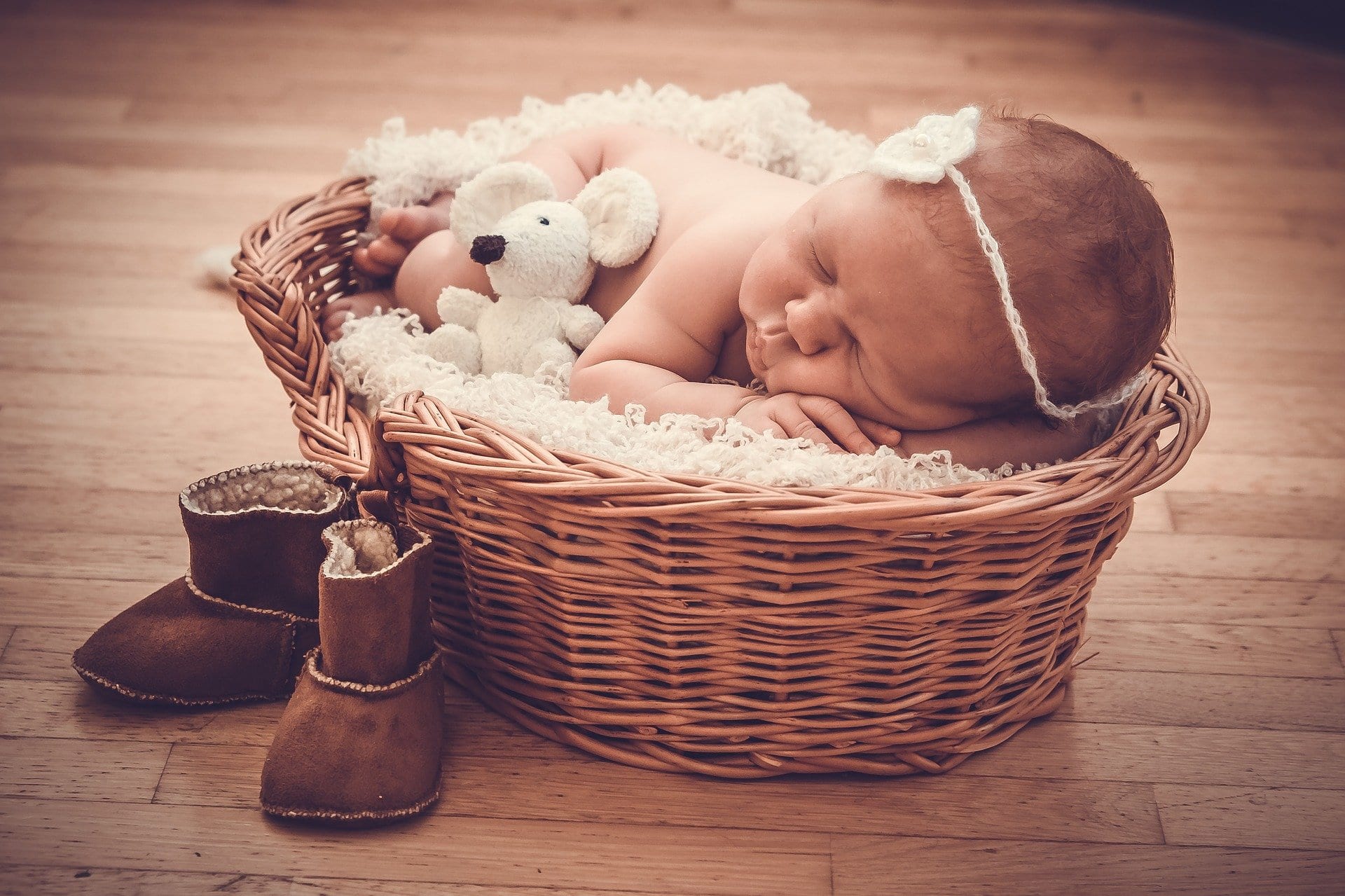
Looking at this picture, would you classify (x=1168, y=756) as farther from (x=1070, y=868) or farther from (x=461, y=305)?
(x=461, y=305)

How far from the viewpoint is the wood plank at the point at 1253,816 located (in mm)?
1027

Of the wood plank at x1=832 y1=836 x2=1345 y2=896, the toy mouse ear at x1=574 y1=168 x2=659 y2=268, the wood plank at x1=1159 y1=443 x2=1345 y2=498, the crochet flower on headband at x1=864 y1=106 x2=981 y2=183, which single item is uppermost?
the crochet flower on headband at x1=864 y1=106 x2=981 y2=183

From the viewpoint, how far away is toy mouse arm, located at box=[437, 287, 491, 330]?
133cm

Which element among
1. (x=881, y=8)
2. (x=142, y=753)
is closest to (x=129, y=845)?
(x=142, y=753)

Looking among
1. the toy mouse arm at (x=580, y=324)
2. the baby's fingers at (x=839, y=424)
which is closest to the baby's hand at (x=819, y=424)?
the baby's fingers at (x=839, y=424)

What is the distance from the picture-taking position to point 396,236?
1.43m

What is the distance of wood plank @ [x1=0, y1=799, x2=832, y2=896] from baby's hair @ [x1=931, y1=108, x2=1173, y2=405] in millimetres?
467

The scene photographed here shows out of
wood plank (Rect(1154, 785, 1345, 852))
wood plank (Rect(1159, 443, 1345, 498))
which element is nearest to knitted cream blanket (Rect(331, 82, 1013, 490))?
wood plank (Rect(1154, 785, 1345, 852))

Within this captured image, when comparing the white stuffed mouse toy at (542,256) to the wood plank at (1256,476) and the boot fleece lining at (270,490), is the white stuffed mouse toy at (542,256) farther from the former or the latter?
the wood plank at (1256,476)

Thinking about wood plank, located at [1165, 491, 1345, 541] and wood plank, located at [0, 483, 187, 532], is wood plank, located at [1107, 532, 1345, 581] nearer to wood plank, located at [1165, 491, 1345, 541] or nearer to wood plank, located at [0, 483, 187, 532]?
wood plank, located at [1165, 491, 1345, 541]

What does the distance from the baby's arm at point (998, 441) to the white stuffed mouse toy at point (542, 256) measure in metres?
0.38

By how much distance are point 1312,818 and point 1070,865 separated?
0.77 feet

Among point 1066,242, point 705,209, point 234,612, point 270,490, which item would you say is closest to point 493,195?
point 705,209

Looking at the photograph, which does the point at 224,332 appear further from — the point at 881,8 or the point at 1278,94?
the point at 1278,94
